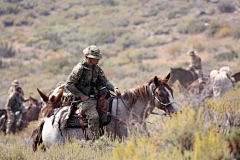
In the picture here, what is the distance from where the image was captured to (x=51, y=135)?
8172 mm

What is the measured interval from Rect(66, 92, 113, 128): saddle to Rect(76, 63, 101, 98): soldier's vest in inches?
7.6

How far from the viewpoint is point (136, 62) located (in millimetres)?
35062

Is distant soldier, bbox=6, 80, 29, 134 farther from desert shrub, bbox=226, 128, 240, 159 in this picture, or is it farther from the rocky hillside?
desert shrub, bbox=226, 128, 240, 159

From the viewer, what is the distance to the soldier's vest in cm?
789

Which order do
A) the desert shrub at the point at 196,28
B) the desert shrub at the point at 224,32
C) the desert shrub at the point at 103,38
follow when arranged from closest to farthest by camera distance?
the desert shrub at the point at 224,32, the desert shrub at the point at 196,28, the desert shrub at the point at 103,38

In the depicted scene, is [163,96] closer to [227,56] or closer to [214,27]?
[227,56]

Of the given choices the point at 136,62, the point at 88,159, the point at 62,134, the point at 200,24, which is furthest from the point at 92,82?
the point at 200,24

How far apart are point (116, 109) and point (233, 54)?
75.1ft

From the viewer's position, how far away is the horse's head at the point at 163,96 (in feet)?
25.0

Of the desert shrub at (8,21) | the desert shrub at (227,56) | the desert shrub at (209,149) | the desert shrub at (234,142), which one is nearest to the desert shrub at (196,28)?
the desert shrub at (227,56)

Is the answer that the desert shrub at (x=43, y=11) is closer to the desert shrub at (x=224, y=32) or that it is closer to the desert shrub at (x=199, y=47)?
the desert shrub at (x=199, y=47)

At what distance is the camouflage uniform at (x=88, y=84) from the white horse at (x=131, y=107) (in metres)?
0.33

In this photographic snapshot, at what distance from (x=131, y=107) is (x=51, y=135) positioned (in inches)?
64.8

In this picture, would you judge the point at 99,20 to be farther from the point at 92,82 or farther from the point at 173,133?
the point at 173,133
